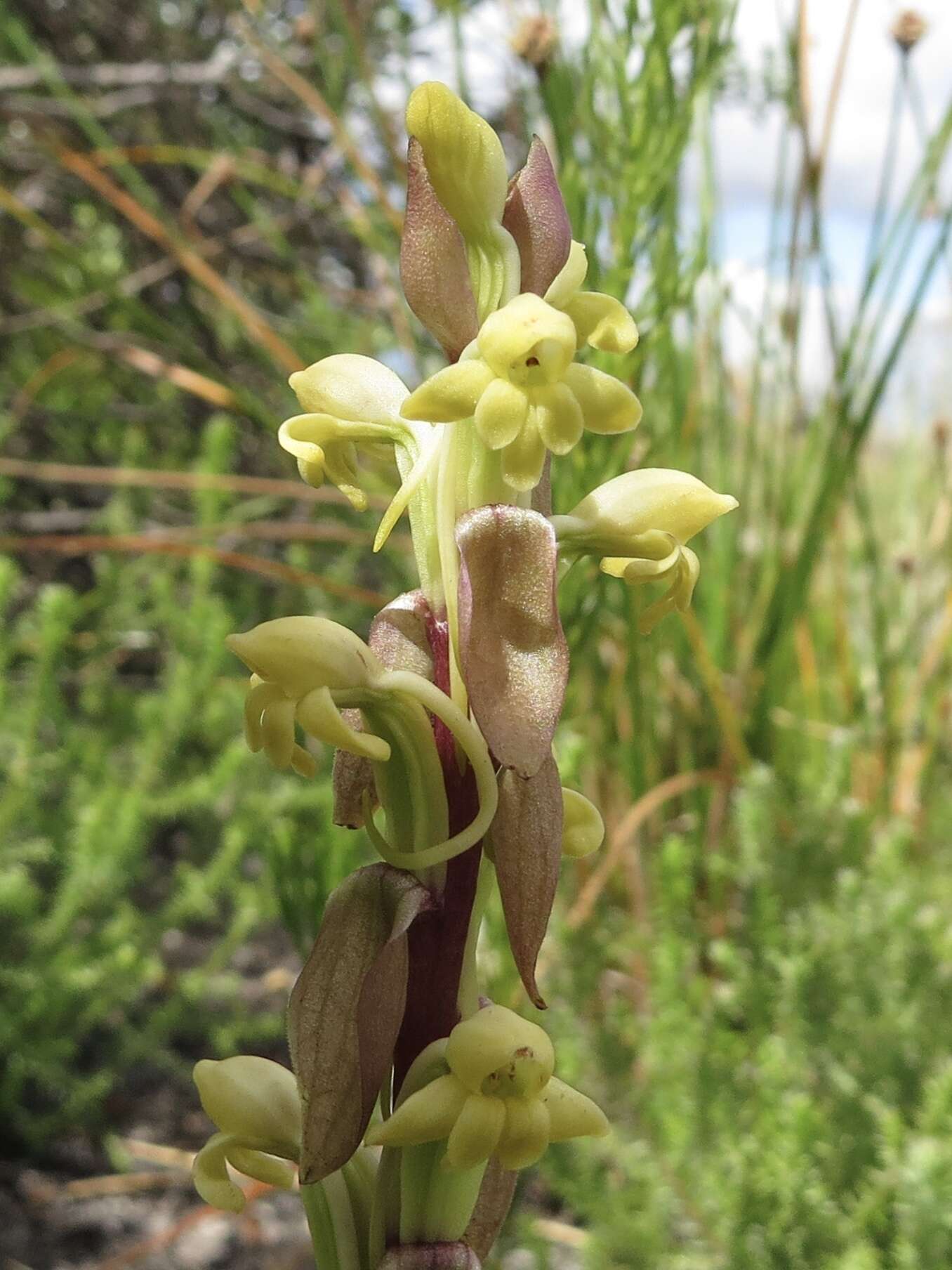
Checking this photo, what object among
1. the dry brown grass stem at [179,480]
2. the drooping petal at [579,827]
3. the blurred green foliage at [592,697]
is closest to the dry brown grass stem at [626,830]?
the blurred green foliage at [592,697]

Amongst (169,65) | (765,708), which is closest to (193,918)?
(765,708)

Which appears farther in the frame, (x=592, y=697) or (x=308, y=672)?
(x=592, y=697)

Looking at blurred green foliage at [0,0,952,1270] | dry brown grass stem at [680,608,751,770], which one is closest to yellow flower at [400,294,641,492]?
blurred green foliage at [0,0,952,1270]

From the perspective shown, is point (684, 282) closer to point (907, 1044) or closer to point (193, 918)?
point (907, 1044)

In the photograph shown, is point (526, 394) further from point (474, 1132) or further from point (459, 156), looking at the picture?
point (474, 1132)

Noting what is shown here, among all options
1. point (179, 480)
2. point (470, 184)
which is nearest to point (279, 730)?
point (470, 184)

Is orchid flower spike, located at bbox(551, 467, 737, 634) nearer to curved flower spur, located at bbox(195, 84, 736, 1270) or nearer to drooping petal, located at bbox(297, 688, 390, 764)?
curved flower spur, located at bbox(195, 84, 736, 1270)
